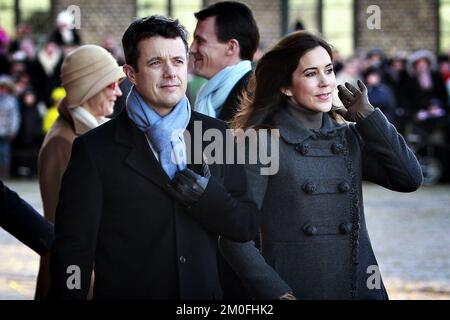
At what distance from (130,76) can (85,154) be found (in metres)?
0.37

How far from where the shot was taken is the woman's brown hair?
205 inches

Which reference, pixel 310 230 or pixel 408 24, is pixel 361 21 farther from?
pixel 310 230

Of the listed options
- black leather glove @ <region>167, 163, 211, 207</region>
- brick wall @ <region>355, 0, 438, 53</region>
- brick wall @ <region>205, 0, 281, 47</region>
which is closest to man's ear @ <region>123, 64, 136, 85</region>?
black leather glove @ <region>167, 163, 211, 207</region>

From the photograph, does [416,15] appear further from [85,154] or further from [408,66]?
A: [85,154]

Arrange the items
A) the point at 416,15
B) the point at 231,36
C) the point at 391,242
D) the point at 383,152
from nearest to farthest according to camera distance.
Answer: the point at 383,152
the point at 231,36
the point at 391,242
the point at 416,15

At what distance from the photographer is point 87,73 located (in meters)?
6.87

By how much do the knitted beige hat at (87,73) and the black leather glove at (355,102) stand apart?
1.78m

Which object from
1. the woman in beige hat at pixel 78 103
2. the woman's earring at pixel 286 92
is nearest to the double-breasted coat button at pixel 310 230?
the woman's earring at pixel 286 92

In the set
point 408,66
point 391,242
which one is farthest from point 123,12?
point 391,242

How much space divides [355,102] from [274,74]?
1.07ft

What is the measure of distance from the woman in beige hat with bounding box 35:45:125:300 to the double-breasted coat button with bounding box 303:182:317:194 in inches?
68.5

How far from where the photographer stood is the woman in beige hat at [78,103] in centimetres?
649

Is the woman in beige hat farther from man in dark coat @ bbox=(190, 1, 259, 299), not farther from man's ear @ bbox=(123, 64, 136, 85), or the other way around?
man's ear @ bbox=(123, 64, 136, 85)
